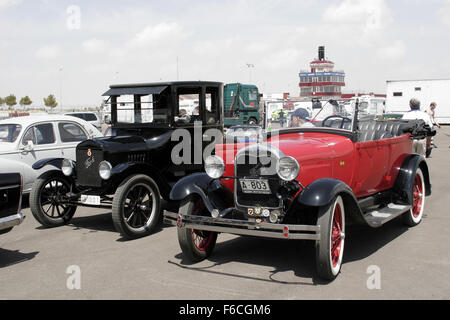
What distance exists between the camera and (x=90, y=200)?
21.4ft

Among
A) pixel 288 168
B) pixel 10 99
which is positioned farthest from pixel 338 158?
pixel 10 99

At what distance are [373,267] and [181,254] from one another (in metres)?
2.14

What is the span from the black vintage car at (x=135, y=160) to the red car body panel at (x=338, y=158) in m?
1.60

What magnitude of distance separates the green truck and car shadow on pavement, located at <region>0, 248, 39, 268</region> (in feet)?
82.3

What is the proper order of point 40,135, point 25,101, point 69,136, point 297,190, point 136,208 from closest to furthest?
point 297,190, point 136,208, point 40,135, point 69,136, point 25,101

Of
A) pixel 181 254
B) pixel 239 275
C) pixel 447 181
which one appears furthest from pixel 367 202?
pixel 447 181

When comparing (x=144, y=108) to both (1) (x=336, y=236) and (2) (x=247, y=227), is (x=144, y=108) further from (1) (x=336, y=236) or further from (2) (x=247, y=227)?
(1) (x=336, y=236)

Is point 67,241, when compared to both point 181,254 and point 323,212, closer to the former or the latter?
point 181,254

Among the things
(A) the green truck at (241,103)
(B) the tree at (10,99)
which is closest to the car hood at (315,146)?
(A) the green truck at (241,103)

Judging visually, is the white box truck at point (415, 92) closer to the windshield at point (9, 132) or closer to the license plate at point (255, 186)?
the windshield at point (9, 132)

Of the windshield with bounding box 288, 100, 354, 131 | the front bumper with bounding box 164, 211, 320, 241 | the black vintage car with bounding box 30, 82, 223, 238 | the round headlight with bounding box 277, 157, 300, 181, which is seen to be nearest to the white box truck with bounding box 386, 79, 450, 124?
the black vintage car with bounding box 30, 82, 223, 238

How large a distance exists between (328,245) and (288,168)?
82 cm

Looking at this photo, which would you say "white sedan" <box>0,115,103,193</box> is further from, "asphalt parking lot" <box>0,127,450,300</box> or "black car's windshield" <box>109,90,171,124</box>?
"asphalt parking lot" <box>0,127,450,300</box>

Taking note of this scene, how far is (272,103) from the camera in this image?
6758 millimetres
